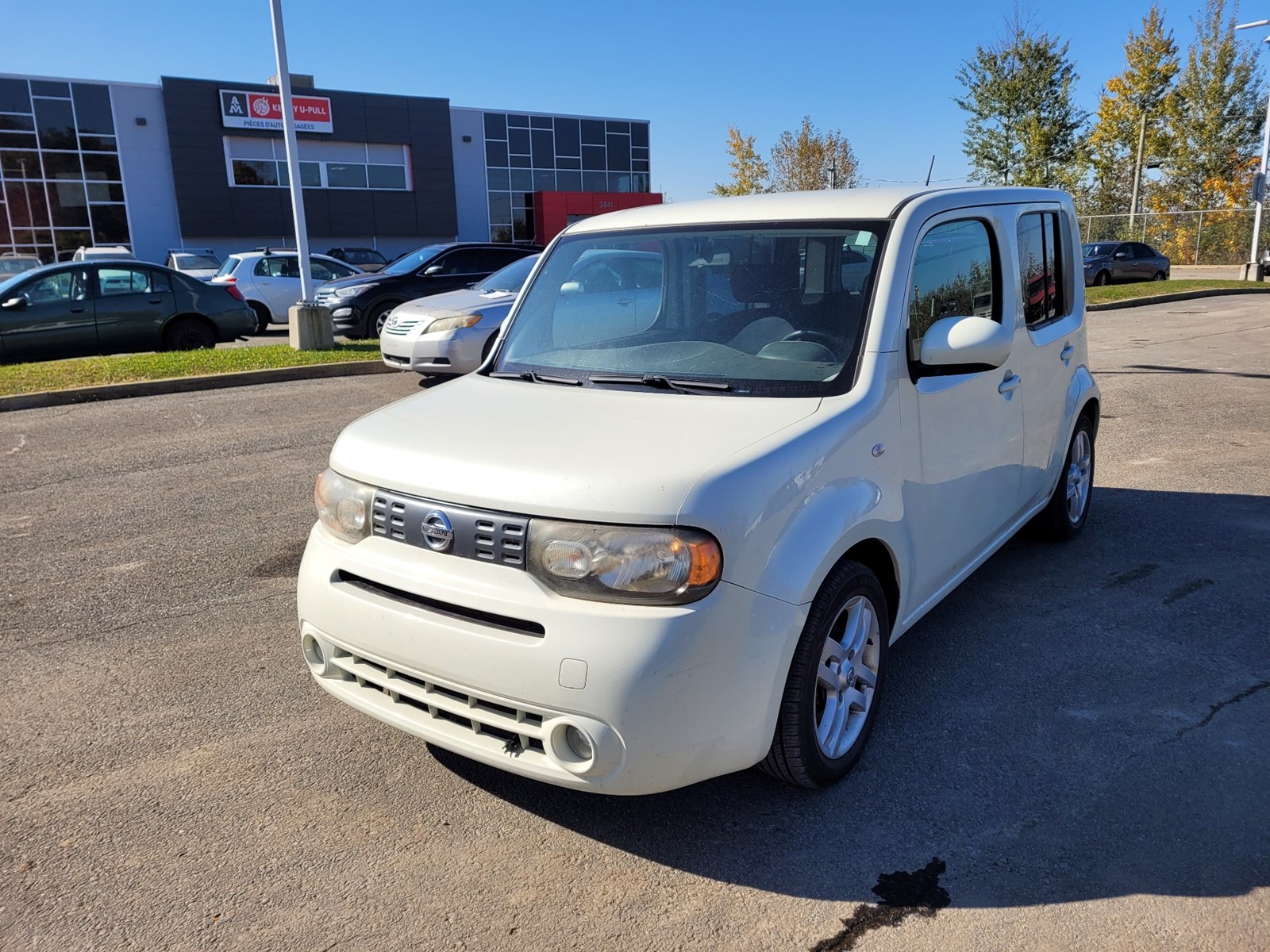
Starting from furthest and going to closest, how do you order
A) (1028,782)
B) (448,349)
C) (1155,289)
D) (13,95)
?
(13,95) < (1155,289) < (448,349) < (1028,782)

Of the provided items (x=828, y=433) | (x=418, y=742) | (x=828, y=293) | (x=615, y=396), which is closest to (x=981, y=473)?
(x=828, y=293)

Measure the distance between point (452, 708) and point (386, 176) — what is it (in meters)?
45.3

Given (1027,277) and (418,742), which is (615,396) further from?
(1027,277)

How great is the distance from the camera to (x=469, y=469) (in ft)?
8.89

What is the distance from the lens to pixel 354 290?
14.7m

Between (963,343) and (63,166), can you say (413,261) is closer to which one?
(963,343)

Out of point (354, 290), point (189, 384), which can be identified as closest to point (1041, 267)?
point (189, 384)

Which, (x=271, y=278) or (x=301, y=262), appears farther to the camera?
(x=271, y=278)

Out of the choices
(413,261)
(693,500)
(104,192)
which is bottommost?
(693,500)

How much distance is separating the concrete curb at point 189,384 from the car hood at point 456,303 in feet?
A: 4.95

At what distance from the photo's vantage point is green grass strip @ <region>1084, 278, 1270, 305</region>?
877 inches

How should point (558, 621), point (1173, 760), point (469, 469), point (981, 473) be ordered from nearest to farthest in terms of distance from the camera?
point (558, 621) → point (469, 469) → point (1173, 760) → point (981, 473)

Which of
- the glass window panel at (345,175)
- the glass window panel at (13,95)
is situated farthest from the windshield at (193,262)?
the glass window panel at (345,175)

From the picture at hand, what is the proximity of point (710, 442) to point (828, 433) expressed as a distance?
0.38 meters
